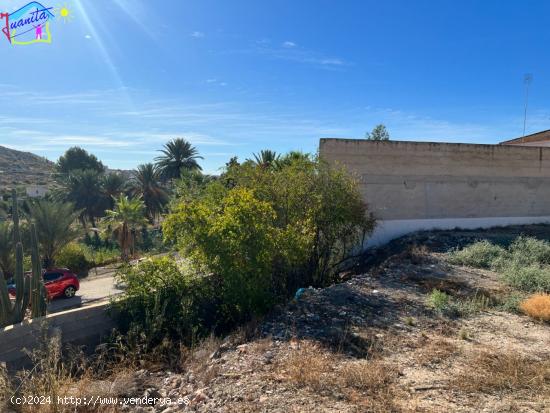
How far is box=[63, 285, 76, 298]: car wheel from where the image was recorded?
16.0 m

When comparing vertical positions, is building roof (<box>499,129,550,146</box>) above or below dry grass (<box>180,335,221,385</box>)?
above

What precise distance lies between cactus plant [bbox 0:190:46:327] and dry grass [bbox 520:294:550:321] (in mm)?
10436

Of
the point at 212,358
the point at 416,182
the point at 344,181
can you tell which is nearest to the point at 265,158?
the point at 416,182

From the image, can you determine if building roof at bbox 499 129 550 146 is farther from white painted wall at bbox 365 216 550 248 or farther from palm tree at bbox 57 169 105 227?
palm tree at bbox 57 169 105 227

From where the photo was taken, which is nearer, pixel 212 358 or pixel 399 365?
pixel 399 365

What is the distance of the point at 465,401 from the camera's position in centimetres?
421

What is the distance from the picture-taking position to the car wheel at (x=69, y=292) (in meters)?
16.0

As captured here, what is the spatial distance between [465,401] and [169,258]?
6.67 meters

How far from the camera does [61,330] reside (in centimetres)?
753

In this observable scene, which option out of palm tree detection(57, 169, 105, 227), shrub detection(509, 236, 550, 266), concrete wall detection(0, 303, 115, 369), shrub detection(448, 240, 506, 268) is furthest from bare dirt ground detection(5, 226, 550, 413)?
palm tree detection(57, 169, 105, 227)

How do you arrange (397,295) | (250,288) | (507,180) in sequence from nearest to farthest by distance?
(250,288)
(397,295)
(507,180)

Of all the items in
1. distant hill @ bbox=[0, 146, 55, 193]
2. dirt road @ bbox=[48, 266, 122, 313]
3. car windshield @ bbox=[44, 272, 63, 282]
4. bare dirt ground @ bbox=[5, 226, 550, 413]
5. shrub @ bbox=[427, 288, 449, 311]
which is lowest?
dirt road @ bbox=[48, 266, 122, 313]

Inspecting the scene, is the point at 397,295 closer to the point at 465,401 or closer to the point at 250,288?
the point at 250,288

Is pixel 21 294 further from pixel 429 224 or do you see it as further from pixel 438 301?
pixel 429 224
